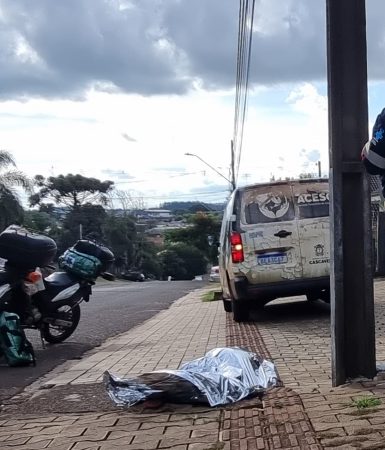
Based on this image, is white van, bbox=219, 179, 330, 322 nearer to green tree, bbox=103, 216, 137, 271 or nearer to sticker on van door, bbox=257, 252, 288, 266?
sticker on van door, bbox=257, 252, 288, 266

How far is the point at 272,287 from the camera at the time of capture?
9.69m

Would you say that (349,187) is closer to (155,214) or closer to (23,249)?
(23,249)

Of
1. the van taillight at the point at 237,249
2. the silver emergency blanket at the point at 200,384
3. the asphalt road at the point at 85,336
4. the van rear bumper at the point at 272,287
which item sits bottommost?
the asphalt road at the point at 85,336

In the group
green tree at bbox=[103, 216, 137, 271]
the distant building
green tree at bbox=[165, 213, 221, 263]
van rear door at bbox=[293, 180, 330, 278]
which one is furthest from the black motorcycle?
the distant building

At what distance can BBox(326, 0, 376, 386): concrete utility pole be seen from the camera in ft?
17.0

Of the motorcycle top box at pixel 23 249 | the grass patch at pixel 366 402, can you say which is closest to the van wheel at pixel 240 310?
the motorcycle top box at pixel 23 249

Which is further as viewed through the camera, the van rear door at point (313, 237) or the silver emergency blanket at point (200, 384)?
the van rear door at point (313, 237)

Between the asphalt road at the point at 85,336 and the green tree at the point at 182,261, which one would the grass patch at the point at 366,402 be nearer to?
the asphalt road at the point at 85,336

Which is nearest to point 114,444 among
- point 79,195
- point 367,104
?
point 367,104

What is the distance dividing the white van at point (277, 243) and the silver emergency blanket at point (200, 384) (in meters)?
4.00

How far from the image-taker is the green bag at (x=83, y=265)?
356 inches

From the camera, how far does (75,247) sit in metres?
9.20

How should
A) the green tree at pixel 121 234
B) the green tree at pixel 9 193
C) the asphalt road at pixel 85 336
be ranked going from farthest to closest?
1. the green tree at pixel 121 234
2. the green tree at pixel 9 193
3. the asphalt road at pixel 85 336

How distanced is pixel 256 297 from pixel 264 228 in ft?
3.01
